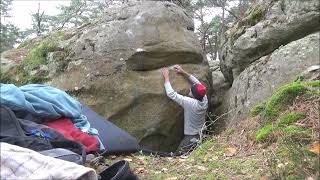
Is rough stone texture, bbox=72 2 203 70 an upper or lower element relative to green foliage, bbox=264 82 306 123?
upper

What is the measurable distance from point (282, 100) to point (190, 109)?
3241mm

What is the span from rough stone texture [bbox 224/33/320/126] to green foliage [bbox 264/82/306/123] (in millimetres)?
1277

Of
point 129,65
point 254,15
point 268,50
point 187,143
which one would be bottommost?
point 187,143

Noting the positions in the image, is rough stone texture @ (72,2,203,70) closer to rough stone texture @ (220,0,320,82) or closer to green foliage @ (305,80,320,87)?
rough stone texture @ (220,0,320,82)

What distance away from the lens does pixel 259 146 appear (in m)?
5.95

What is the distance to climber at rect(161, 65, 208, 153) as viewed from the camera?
371 inches

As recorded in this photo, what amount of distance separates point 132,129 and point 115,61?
158 cm

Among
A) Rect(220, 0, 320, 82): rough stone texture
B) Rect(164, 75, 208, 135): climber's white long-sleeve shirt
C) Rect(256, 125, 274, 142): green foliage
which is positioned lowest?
Rect(164, 75, 208, 135): climber's white long-sleeve shirt

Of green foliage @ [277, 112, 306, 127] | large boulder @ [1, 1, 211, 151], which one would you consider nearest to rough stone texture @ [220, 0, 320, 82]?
large boulder @ [1, 1, 211, 151]

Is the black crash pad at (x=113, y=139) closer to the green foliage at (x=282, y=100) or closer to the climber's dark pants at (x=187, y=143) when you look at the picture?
the green foliage at (x=282, y=100)

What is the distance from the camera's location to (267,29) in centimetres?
930

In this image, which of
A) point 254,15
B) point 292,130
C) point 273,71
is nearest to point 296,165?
point 292,130

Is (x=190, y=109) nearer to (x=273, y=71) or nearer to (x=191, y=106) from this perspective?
(x=191, y=106)

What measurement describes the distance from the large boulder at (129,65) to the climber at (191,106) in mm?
180
